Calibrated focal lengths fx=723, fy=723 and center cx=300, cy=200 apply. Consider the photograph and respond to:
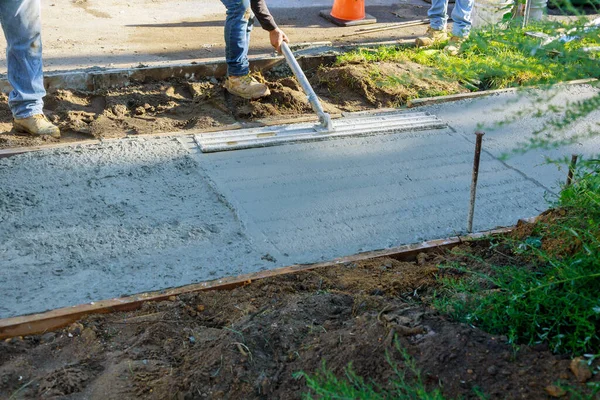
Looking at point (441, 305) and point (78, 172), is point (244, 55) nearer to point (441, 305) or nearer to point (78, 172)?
point (78, 172)

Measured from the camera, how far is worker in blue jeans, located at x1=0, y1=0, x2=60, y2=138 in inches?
189

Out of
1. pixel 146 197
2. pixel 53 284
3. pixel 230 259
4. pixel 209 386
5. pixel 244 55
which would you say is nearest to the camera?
pixel 209 386

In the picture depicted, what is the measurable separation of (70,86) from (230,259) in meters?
2.86

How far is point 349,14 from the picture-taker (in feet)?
28.6

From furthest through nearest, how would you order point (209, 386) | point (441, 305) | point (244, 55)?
point (244, 55), point (441, 305), point (209, 386)

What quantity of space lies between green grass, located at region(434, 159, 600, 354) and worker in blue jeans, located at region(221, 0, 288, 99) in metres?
3.04

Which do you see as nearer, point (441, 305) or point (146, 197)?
point (441, 305)

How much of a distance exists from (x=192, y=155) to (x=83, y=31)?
365 cm

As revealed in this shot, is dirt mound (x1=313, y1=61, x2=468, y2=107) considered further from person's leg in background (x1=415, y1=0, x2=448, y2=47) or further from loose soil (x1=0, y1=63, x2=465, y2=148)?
person's leg in background (x1=415, y1=0, x2=448, y2=47)

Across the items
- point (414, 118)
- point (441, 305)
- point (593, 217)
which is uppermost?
point (593, 217)

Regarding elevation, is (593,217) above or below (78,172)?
above

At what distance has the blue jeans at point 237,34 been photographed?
5.59 metres

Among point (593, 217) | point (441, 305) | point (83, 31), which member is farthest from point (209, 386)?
point (83, 31)

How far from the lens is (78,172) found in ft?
14.8
